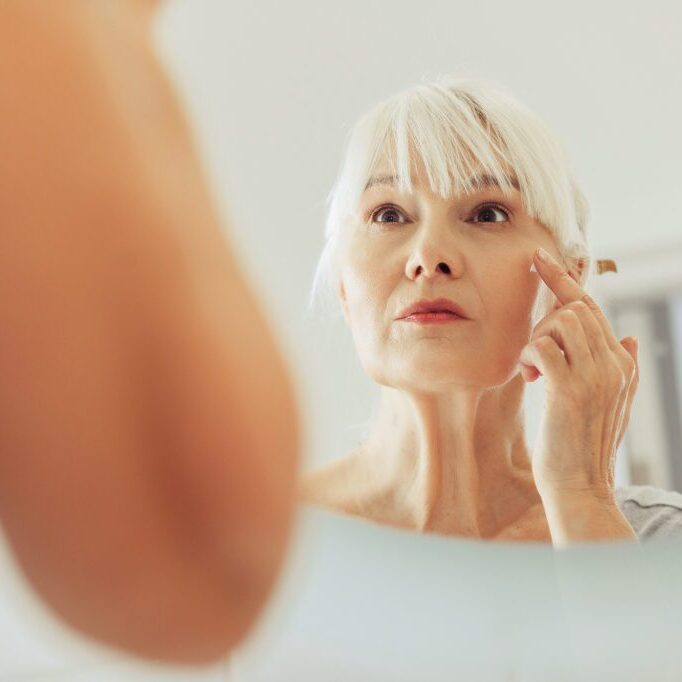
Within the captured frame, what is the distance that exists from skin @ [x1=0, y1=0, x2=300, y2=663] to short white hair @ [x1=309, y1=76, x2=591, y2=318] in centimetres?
19

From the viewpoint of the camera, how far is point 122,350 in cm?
19

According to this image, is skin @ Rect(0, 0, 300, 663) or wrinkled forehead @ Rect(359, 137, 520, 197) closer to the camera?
skin @ Rect(0, 0, 300, 663)

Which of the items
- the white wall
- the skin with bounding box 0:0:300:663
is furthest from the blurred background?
the skin with bounding box 0:0:300:663

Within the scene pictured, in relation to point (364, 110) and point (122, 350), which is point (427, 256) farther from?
point (122, 350)

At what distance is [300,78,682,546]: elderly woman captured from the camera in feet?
1.35

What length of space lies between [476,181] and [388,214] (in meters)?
0.04

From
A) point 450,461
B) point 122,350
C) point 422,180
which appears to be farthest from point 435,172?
point 122,350

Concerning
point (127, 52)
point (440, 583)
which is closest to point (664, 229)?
point (440, 583)

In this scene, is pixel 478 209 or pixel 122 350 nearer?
pixel 122 350

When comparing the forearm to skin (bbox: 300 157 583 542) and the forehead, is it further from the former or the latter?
the forehead

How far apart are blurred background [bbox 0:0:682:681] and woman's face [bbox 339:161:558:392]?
19 millimetres

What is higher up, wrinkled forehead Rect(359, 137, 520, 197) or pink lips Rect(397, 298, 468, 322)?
wrinkled forehead Rect(359, 137, 520, 197)

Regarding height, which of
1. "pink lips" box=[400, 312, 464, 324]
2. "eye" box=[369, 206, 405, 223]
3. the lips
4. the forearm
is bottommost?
the forearm

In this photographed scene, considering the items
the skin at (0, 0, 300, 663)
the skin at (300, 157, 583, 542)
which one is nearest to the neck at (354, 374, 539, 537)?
the skin at (300, 157, 583, 542)
